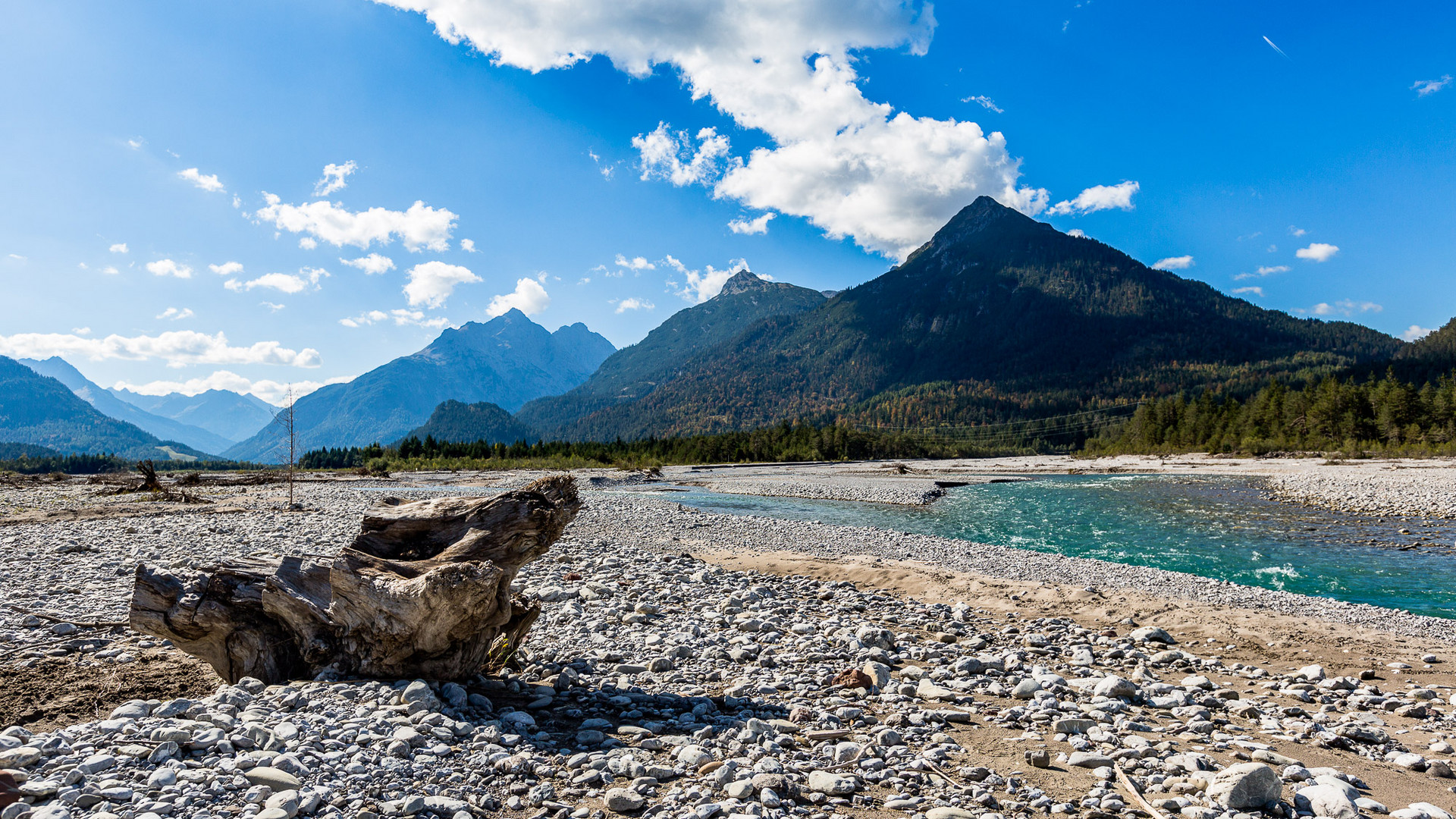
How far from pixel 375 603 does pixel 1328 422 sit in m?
111

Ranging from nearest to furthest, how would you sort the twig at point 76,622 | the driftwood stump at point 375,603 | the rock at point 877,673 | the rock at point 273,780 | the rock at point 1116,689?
1. the rock at point 273,780
2. the driftwood stump at point 375,603
3. the rock at point 1116,689
4. the rock at point 877,673
5. the twig at point 76,622

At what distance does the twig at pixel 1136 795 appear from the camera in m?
4.45

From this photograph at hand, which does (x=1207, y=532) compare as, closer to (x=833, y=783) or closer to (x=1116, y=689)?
(x=1116, y=689)

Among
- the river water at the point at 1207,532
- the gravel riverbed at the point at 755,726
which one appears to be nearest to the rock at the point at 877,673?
the gravel riverbed at the point at 755,726

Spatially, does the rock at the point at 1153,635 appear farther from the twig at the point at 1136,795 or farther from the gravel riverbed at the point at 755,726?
the twig at the point at 1136,795

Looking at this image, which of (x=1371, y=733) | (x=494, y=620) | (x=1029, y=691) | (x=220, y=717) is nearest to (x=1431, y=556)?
(x=1371, y=733)

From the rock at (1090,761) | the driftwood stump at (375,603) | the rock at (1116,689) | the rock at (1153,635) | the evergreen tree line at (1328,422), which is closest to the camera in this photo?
the rock at (1090,761)

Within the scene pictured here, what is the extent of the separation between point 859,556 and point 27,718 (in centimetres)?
1660

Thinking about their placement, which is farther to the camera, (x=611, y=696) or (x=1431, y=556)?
(x=1431, y=556)

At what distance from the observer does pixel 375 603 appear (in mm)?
6211

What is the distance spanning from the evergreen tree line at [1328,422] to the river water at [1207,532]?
4679 centimetres

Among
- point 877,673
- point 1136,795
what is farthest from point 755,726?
point 1136,795

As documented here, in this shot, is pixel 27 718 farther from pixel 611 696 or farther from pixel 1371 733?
pixel 1371 733

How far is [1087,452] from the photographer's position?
121m
